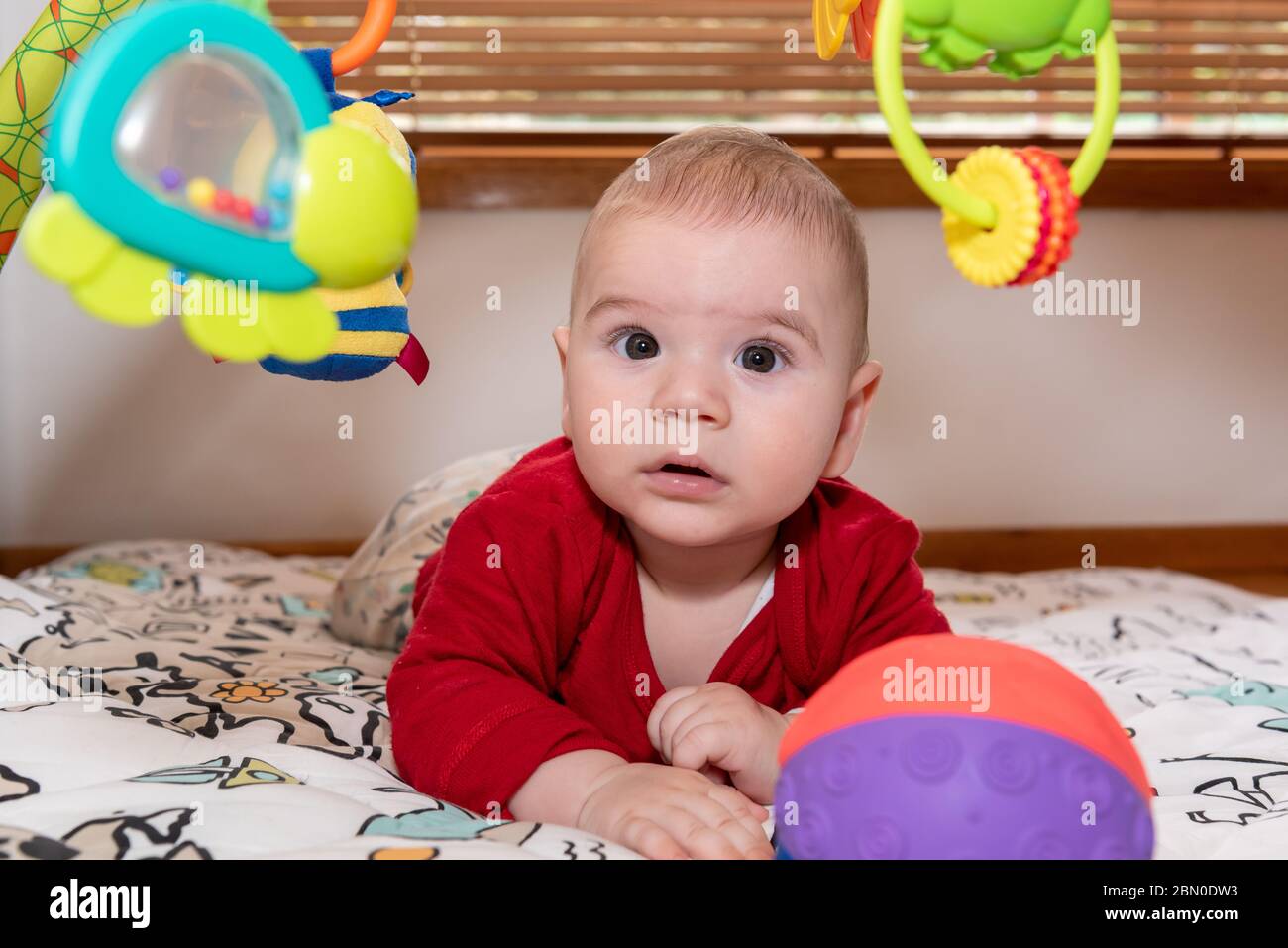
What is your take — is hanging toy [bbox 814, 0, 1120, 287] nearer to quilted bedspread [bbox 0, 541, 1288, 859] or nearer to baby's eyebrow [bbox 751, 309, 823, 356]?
baby's eyebrow [bbox 751, 309, 823, 356]

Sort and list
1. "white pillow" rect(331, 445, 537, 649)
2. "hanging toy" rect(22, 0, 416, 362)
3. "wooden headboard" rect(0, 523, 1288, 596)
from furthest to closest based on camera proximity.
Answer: "wooden headboard" rect(0, 523, 1288, 596) → "white pillow" rect(331, 445, 537, 649) → "hanging toy" rect(22, 0, 416, 362)

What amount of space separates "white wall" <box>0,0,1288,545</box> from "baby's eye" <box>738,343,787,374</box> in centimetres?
122

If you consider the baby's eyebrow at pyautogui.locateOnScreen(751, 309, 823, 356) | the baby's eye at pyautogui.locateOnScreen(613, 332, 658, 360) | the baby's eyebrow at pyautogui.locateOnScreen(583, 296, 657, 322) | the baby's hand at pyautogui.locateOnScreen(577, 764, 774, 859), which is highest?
the baby's eyebrow at pyautogui.locateOnScreen(583, 296, 657, 322)

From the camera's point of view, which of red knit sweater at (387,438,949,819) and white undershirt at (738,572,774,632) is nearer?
red knit sweater at (387,438,949,819)

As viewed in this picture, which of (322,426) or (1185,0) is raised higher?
(1185,0)

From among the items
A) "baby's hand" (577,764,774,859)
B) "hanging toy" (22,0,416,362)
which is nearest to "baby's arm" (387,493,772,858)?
"baby's hand" (577,764,774,859)

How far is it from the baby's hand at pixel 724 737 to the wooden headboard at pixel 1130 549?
133 centimetres

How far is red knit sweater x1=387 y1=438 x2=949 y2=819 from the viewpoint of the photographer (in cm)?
77

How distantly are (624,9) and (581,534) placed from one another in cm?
137

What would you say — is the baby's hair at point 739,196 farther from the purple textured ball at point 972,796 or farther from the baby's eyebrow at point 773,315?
the purple textured ball at point 972,796

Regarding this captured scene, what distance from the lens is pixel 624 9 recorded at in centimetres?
199
